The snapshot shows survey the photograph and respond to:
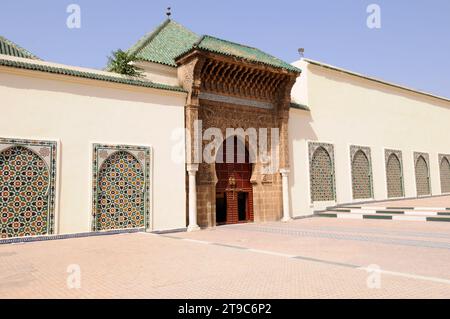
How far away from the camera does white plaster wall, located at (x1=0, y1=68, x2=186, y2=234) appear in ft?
22.1

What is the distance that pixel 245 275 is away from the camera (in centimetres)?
382

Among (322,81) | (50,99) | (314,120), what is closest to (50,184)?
(50,99)

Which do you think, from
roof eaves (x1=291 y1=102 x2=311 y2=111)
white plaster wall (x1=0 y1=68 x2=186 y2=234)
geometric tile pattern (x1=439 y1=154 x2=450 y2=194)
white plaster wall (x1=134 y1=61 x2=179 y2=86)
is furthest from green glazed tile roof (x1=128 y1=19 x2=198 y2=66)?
geometric tile pattern (x1=439 y1=154 x2=450 y2=194)

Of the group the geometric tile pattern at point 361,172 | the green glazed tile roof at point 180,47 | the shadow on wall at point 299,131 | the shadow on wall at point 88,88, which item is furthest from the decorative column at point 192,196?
the geometric tile pattern at point 361,172

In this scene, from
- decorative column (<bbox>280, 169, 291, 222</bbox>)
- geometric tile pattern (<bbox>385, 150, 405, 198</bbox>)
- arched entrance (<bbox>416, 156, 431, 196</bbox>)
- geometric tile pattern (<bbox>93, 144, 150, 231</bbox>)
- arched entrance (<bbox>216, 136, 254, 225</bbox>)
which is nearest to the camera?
geometric tile pattern (<bbox>93, 144, 150, 231</bbox>)

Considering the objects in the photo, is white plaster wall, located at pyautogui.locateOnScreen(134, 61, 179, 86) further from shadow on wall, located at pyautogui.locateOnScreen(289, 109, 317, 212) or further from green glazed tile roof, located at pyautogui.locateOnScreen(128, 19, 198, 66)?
shadow on wall, located at pyautogui.locateOnScreen(289, 109, 317, 212)

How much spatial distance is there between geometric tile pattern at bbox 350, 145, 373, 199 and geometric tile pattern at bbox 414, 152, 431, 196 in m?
3.57

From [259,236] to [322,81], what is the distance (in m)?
7.10

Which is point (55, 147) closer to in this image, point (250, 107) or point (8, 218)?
point (8, 218)

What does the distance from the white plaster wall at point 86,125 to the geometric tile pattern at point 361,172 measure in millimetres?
6901

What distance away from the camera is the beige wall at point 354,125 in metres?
11.2

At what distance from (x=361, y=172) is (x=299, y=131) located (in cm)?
335

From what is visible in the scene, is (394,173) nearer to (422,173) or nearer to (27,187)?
(422,173)

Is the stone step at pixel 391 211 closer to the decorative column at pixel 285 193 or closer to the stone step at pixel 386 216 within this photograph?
the stone step at pixel 386 216
